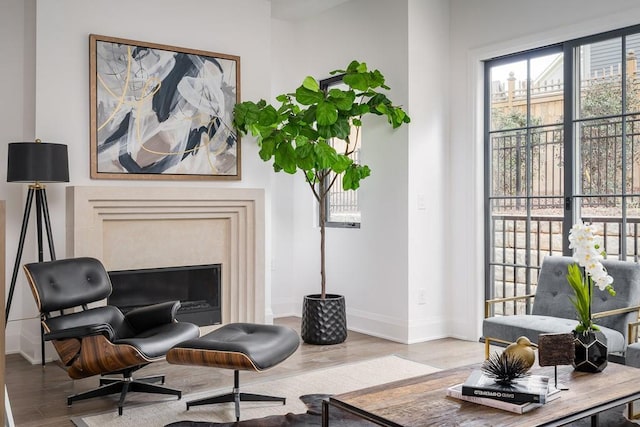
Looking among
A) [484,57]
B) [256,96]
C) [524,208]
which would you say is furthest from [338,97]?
[524,208]

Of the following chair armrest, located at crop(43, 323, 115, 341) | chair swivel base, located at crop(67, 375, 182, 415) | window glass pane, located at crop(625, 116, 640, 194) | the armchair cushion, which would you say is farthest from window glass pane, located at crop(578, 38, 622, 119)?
chair armrest, located at crop(43, 323, 115, 341)

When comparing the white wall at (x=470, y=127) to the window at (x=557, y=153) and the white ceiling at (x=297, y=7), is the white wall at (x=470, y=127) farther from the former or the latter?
the white ceiling at (x=297, y=7)

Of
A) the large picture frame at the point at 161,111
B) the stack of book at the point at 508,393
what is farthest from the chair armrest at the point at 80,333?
the stack of book at the point at 508,393

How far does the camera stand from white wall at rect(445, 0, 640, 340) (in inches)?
194

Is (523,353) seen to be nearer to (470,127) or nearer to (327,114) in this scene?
(327,114)

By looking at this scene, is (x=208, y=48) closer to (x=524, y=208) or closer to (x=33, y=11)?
(x=33, y=11)

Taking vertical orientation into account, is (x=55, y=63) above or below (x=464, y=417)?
above

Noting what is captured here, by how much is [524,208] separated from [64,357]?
349 centimetres

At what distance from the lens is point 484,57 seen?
16.8 feet

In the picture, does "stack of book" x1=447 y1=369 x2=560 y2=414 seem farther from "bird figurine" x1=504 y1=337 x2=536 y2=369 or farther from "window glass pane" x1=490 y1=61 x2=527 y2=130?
"window glass pane" x1=490 y1=61 x2=527 y2=130

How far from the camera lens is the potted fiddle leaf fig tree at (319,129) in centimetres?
483

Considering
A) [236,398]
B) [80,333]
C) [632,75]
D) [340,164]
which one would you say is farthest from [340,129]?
[80,333]

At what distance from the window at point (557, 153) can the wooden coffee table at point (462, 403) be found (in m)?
1.92

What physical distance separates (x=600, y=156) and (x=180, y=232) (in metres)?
3.20
